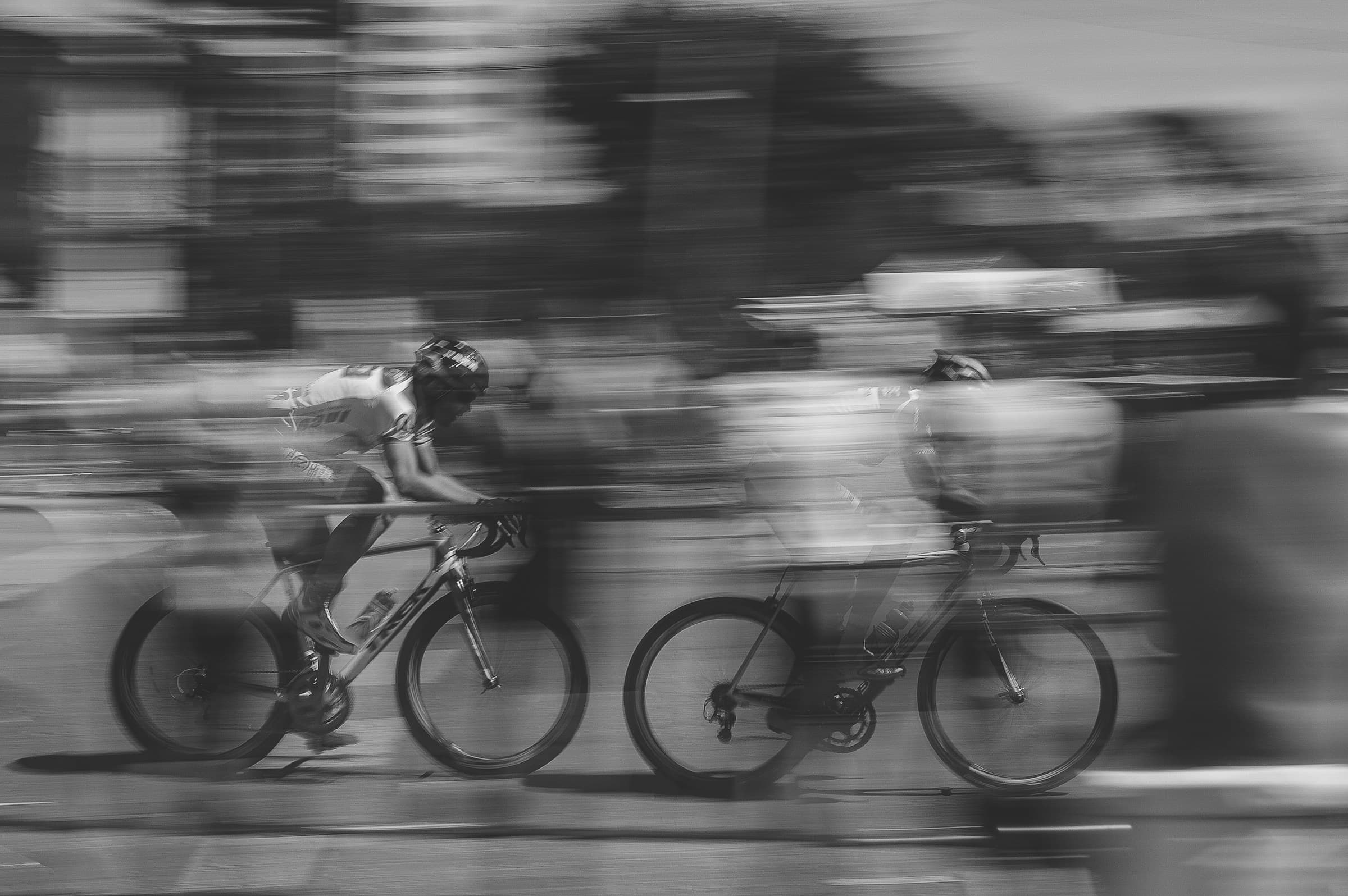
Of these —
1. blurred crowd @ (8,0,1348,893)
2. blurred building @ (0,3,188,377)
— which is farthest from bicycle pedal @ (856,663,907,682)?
blurred building @ (0,3,188,377)

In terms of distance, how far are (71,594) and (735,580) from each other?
0.78 metres

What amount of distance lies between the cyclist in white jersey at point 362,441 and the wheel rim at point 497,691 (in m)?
0.15

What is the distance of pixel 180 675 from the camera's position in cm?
127

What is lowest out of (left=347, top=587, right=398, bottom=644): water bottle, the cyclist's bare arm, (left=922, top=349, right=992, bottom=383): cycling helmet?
(left=347, top=587, right=398, bottom=644): water bottle

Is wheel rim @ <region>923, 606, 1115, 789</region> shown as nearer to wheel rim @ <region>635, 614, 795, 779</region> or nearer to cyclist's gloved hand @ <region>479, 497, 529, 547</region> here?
wheel rim @ <region>635, 614, 795, 779</region>

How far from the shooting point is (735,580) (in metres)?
1.22

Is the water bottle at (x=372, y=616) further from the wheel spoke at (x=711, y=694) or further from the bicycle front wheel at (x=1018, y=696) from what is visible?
the bicycle front wheel at (x=1018, y=696)

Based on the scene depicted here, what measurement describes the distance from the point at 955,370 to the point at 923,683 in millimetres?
344

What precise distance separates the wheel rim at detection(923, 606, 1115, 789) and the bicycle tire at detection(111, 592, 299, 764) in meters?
0.72

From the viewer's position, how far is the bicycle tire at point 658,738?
1.23 m

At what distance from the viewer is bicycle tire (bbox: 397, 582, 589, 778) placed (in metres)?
1.25

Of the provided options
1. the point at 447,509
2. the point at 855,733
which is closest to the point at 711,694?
the point at 855,733

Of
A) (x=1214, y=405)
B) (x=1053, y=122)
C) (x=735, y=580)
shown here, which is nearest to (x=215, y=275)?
(x=735, y=580)

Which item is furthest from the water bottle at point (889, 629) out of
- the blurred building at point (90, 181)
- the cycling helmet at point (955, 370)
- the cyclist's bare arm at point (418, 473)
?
the blurred building at point (90, 181)
